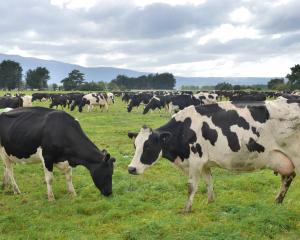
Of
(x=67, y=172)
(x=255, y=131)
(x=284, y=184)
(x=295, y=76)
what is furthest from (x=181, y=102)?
(x=295, y=76)

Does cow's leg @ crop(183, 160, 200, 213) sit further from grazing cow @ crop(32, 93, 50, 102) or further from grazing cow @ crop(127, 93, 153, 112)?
grazing cow @ crop(32, 93, 50, 102)

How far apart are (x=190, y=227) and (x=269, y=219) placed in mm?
1510

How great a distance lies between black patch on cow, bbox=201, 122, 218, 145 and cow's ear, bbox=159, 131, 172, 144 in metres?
0.70

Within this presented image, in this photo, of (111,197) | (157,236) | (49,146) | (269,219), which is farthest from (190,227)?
(49,146)

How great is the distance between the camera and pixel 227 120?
820 cm

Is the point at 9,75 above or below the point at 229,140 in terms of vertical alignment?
above

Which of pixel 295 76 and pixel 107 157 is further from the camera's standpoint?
pixel 295 76

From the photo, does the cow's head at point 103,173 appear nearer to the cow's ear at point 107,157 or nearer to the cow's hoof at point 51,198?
the cow's ear at point 107,157

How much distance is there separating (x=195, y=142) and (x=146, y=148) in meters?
1.04

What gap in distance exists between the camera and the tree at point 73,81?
138 m

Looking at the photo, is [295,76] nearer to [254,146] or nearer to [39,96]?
[39,96]

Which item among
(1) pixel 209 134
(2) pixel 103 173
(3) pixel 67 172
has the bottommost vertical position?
(3) pixel 67 172

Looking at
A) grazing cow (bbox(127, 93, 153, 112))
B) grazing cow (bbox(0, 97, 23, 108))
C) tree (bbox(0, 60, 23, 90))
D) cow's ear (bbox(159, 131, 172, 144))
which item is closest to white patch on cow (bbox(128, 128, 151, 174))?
cow's ear (bbox(159, 131, 172, 144))

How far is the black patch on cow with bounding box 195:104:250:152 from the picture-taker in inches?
315
